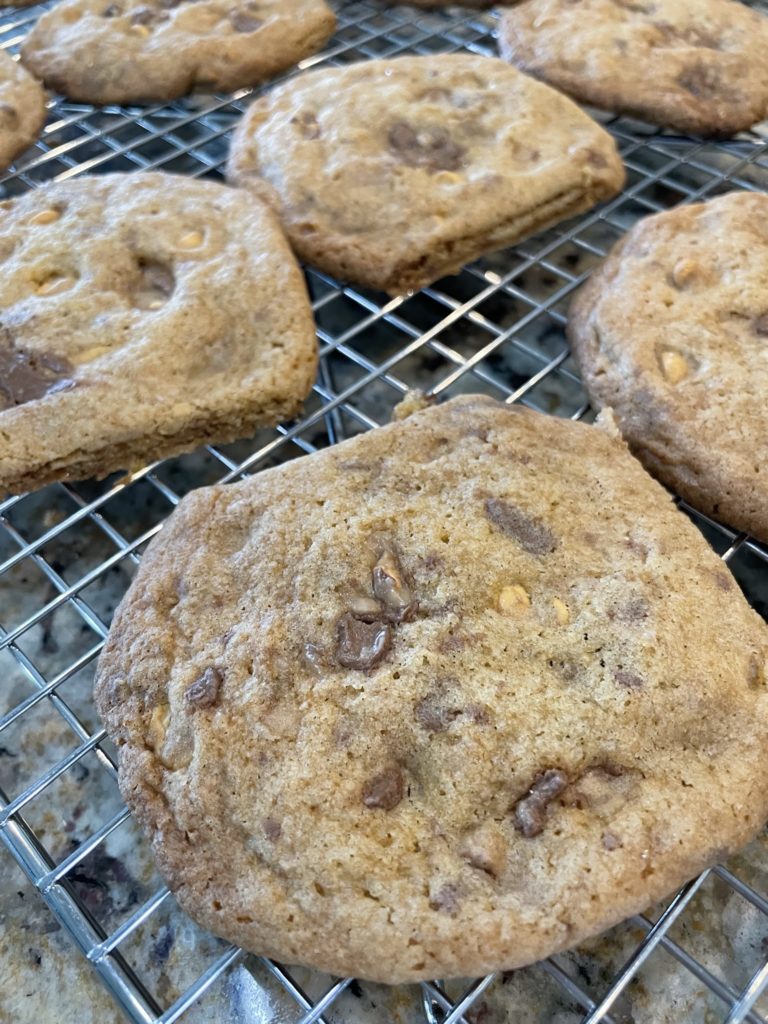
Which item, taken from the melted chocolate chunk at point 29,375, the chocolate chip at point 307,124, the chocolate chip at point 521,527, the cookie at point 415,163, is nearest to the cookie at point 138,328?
the melted chocolate chunk at point 29,375

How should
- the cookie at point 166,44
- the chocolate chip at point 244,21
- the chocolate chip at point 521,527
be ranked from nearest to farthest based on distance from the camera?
the chocolate chip at point 521,527 < the cookie at point 166,44 < the chocolate chip at point 244,21

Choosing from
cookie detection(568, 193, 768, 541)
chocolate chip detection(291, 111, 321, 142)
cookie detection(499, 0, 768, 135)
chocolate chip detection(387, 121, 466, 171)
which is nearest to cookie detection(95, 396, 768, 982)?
cookie detection(568, 193, 768, 541)

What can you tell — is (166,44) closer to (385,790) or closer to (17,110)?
(17,110)

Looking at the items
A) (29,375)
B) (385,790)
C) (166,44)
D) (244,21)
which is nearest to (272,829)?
(385,790)

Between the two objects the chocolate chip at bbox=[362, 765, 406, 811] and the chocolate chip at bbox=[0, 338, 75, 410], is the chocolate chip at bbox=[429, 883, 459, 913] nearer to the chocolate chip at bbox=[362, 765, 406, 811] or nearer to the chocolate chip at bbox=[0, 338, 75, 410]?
the chocolate chip at bbox=[362, 765, 406, 811]

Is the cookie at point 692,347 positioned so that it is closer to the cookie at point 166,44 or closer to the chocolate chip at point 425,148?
the chocolate chip at point 425,148
